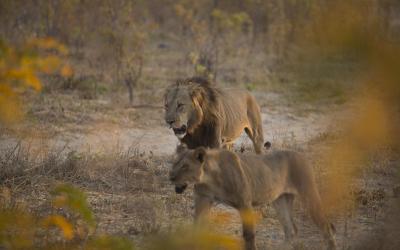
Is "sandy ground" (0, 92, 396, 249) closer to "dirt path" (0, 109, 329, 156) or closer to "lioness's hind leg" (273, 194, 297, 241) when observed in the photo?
"dirt path" (0, 109, 329, 156)

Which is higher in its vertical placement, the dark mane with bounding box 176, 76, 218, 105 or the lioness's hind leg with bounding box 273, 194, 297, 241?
the dark mane with bounding box 176, 76, 218, 105

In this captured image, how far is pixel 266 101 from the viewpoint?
15.6m

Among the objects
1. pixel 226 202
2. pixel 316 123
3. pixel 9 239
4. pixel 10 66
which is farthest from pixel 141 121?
pixel 10 66

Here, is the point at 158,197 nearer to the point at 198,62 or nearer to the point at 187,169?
the point at 187,169

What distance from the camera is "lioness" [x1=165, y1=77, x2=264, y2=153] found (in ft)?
26.6

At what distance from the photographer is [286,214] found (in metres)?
6.41

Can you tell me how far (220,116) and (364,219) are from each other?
2.26 meters

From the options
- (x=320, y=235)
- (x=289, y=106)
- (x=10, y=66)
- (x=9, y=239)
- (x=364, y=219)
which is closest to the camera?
(x=10, y=66)

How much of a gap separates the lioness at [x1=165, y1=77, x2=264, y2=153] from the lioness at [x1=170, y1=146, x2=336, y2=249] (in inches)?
80.0

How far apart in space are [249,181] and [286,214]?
30.6 inches

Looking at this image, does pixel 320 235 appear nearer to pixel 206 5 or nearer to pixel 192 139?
pixel 192 139

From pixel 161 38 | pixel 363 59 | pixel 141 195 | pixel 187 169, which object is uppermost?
pixel 161 38

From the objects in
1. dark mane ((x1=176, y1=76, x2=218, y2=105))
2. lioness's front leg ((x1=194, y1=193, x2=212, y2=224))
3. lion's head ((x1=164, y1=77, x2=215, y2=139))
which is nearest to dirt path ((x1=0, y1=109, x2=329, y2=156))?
dark mane ((x1=176, y1=76, x2=218, y2=105))

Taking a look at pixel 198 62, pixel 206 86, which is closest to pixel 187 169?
pixel 206 86
